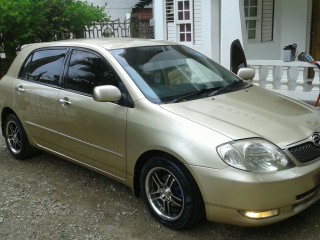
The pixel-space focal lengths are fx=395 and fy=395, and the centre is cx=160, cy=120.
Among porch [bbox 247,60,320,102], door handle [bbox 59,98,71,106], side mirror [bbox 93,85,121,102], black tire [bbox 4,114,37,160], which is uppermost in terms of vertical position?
side mirror [bbox 93,85,121,102]

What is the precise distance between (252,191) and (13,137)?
12.2 ft

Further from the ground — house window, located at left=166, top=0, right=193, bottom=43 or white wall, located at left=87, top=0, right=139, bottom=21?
white wall, located at left=87, top=0, right=139, bottom=21

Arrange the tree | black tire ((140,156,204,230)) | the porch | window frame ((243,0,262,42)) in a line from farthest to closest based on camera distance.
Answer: the tree < window frame ((243,0,262,42)) < the porch < black tire ((140,156,204,230))

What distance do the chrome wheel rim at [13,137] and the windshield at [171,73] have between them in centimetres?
214

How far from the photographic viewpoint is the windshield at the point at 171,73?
3.70m

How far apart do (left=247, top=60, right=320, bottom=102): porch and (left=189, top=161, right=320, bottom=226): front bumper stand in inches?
176

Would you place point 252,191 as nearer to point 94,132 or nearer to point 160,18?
point 94,132

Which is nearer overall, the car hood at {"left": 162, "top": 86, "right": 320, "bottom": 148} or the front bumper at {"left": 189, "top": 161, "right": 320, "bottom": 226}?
the front bumper at {"left": 189, "top": 161, "right": 320, "bottom": 226}

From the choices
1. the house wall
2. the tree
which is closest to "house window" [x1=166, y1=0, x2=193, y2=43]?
the house wall

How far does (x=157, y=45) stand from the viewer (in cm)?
439

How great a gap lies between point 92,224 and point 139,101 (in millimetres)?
1210

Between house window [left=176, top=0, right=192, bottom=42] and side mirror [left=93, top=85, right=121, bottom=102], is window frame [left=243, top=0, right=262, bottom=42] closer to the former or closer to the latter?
house window [left=176, top=0, right=192, bottom=42]

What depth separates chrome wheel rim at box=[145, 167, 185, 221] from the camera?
11.0 ft

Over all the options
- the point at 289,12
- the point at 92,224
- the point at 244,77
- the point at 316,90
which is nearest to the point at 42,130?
the point at 92,224
